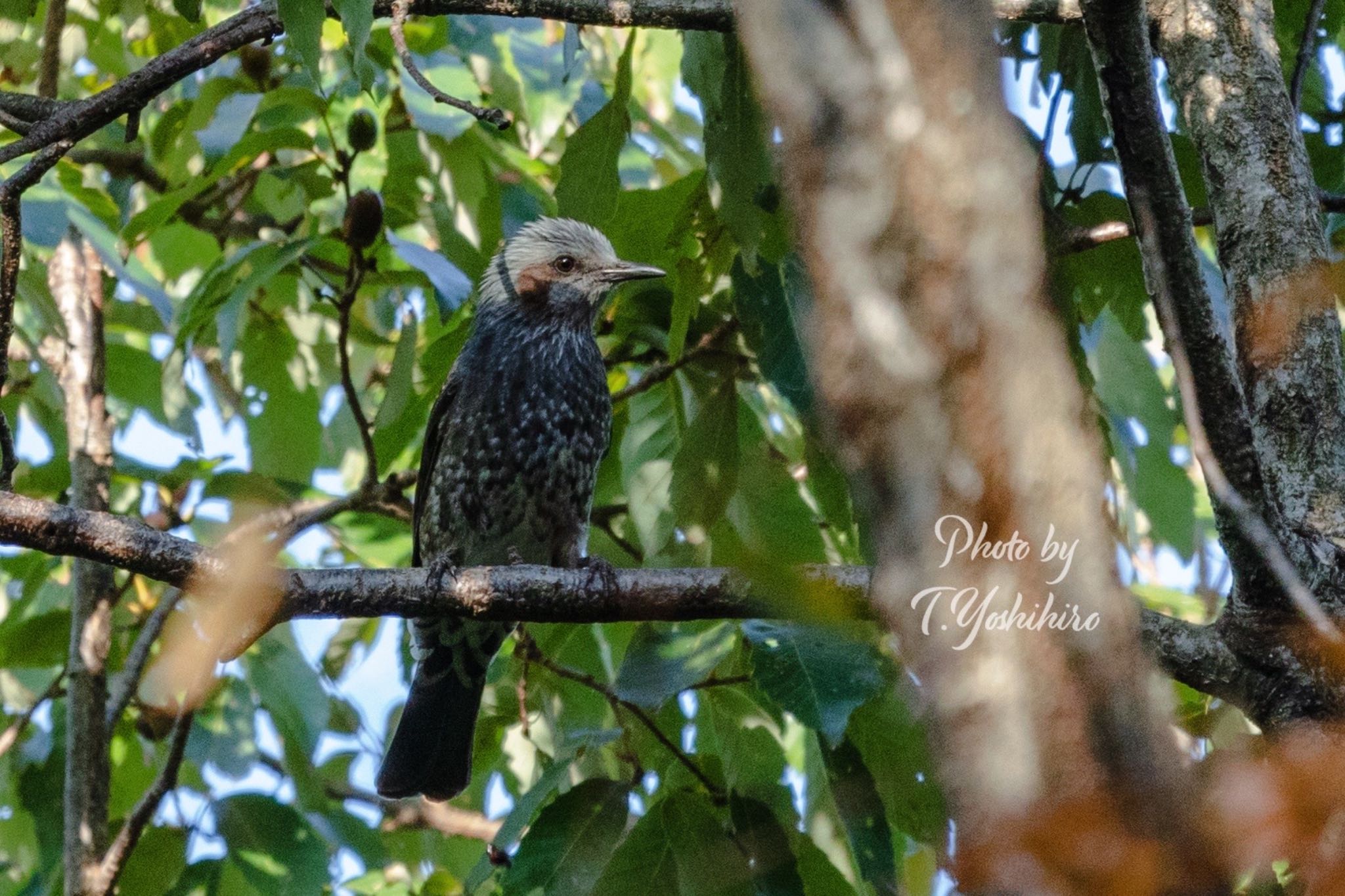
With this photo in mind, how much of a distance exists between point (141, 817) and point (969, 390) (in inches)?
144

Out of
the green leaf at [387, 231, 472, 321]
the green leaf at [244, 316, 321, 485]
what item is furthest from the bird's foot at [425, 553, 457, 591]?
the green leaf at [244, 316, 321, 485]

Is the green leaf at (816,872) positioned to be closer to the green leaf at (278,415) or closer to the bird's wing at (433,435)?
the bird's wing at (433,435)

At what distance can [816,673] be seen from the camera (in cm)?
292

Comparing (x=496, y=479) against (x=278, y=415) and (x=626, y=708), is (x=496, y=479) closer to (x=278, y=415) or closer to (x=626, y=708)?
(x=278, y=415)

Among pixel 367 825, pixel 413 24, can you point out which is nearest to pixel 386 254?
pixel 413 24

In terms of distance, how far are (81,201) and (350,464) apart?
2804 mm

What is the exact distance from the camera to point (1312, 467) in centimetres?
258

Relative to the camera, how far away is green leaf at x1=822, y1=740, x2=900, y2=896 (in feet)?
10.1

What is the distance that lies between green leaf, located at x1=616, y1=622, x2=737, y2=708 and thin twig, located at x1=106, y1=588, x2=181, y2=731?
1706 millimetres

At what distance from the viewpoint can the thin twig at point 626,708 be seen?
336 cm

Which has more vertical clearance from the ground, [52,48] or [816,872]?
[52,48]

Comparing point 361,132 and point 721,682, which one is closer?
point 721,682

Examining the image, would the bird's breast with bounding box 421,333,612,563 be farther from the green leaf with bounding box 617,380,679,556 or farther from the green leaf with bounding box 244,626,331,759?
the green leaf with bounding box 244,626,331,759

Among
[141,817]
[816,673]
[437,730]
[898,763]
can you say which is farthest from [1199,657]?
[437,730]
